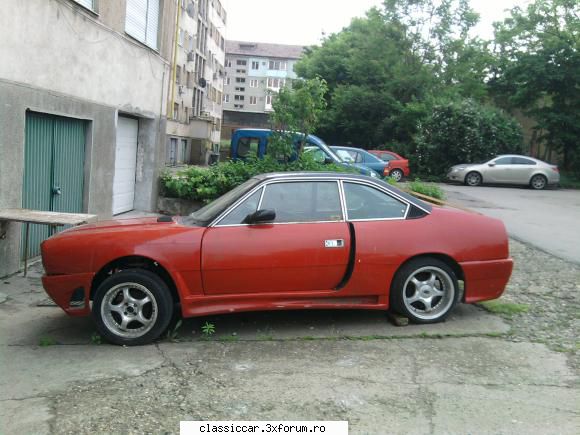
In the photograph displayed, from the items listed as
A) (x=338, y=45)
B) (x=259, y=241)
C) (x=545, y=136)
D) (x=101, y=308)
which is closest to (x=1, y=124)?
(x=101, y=308)

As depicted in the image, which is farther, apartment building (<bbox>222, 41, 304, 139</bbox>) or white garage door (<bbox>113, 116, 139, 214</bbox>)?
apartment building (<bbox>222, 41, 304, 139</bbox>)

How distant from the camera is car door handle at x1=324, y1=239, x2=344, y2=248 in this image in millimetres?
5348

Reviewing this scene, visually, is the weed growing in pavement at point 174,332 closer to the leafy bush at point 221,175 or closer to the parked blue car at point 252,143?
the leafy bush at point 221,175

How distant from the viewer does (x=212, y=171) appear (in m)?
11.8

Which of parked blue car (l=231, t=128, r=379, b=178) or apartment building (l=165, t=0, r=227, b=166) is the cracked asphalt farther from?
apartment building (l=165, t=0, r=227, b=166)

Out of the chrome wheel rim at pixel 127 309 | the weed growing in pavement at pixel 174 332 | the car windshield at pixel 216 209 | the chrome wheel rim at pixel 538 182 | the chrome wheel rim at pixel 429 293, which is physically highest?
the chrome wheel rim at pixel 538 182

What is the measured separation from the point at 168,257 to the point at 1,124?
3.28 m

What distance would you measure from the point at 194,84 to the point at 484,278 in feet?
144

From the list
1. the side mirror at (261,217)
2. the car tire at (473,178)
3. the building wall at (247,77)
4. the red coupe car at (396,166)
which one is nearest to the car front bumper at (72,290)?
the side mirror at (261,217)

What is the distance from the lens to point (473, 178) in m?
24.7

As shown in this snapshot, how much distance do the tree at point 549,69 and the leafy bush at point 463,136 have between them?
1.99 m

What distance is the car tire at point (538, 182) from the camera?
24.4 meters

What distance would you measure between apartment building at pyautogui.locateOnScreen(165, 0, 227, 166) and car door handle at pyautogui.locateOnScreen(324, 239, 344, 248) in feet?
98.8

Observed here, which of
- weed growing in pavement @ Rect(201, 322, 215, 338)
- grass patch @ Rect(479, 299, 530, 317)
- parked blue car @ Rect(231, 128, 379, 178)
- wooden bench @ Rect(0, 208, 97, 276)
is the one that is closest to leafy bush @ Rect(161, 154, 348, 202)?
parked blue car @ Rect(231, 128, 379, 178)
